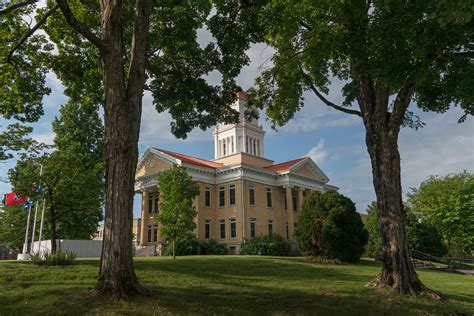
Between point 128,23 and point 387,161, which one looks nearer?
point 387,161

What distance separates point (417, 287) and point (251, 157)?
34.1 metres

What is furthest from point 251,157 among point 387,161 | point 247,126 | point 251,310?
point 251,310

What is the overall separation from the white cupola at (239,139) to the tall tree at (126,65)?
119 feet

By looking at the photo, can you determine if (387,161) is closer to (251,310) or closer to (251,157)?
(251,310)

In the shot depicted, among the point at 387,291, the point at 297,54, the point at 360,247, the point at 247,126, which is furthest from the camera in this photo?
the point at 247,126

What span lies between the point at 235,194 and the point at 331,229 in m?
17.6

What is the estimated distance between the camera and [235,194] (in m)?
39.9

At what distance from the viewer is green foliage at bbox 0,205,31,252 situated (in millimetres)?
40375

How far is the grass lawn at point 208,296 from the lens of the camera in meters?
8.36

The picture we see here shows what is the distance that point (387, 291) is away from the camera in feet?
37.5

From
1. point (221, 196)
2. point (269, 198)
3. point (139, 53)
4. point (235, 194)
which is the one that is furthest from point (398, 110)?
point (269, 198)

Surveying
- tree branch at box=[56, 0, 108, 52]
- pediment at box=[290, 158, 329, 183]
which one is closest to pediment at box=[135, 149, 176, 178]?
pediment at box=[290, 158, 329, 183]

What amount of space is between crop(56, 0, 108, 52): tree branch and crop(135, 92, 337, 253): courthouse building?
27.7m

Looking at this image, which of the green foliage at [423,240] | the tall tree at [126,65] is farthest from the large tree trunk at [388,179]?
the green foliage at [423,240]
